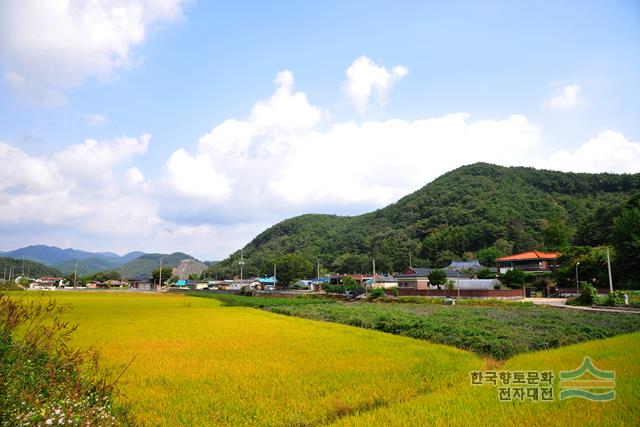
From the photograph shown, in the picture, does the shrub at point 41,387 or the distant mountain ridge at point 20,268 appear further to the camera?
the distant mountain ridge at point 20,268

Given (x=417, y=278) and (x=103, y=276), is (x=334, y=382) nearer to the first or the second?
(x=417, y=278)

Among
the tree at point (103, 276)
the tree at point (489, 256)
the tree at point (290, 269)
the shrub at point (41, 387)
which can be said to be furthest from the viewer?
the tree at point (103, 276)

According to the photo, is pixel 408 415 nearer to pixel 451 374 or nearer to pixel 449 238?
pixel 451 374

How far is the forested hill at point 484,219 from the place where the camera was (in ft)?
291

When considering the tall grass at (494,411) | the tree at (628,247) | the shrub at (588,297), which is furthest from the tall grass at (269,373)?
the tree at (628,247)

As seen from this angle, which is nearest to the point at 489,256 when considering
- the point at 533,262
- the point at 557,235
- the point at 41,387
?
the point at 557,235

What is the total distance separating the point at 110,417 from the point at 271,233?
164 meters

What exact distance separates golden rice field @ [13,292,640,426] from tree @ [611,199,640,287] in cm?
3201

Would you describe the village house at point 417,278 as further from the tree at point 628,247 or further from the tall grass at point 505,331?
the tall grass at point 505,331

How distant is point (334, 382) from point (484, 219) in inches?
3940

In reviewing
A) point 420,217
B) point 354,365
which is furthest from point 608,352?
point 420,217

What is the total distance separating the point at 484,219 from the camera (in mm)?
100625

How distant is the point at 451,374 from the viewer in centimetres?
1034

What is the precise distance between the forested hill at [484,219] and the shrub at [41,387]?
82.4 m
